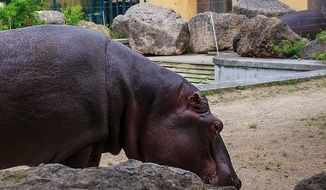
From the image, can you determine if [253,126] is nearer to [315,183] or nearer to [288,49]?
[315,183]

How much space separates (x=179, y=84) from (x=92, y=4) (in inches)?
699

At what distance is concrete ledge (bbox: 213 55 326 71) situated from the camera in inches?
373

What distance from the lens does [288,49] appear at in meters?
10.6

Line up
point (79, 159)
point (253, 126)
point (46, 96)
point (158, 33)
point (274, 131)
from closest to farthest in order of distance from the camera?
point (46, 96) → point (79, 159) → point (274, 131) → point (253, 126) → point (158, 33)

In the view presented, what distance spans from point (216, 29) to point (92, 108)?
10.8 meters

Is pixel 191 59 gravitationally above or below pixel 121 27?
below

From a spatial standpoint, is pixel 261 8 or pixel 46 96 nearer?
pixel 46 96

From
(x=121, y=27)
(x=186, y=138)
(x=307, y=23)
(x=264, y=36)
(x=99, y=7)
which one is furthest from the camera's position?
(x=99, y=7)

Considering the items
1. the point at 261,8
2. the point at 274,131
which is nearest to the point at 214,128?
the point at 274,131

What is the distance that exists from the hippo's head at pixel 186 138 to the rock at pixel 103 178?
1.24 m

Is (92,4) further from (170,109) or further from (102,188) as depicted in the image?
(102,188)

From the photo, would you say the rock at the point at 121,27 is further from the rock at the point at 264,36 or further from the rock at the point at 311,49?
the rock at the point at 311,49

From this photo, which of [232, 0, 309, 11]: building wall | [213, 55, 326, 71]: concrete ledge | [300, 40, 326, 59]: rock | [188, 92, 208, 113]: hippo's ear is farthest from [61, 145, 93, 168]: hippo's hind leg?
[232, 0, 309, 11]: building wall

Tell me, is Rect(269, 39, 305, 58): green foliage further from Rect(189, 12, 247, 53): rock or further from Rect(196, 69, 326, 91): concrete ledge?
Rect(189, 12, 247, 53): rock
